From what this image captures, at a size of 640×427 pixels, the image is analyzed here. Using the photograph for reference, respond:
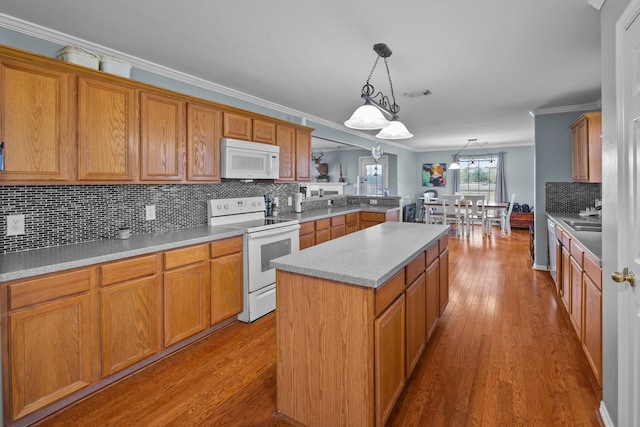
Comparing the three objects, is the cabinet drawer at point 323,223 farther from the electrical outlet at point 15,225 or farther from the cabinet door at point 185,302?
the electrical outlet at point 15,225

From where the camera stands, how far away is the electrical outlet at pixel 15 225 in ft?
6.81

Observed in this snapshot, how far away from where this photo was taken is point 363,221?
5457 mm

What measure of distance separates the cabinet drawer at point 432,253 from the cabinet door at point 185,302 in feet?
5.78

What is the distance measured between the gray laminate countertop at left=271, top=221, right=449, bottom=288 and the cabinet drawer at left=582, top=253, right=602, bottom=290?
0.95 metres

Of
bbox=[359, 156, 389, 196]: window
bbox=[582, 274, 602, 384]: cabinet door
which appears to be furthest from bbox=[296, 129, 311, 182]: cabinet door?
bbox=[359, 156, 389, 196]: window

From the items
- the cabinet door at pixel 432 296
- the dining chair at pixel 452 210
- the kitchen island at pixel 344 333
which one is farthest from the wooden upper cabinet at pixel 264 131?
the dining chair at pixel 452 210

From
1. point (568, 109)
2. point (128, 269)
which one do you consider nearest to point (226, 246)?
point (128, 269)

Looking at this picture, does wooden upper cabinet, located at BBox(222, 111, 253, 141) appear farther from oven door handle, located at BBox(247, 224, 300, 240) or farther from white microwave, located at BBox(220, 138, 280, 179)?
oven door handle, located at BBox(247, 224, 300, 240)

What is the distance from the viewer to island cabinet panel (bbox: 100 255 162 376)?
2045 millimetres

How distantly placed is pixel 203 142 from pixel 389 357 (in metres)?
2.47

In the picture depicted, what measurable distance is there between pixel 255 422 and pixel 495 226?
9598mm

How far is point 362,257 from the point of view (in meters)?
1.89

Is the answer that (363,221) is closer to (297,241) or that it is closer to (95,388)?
(297,241)

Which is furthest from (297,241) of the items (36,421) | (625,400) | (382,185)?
(382,185)
